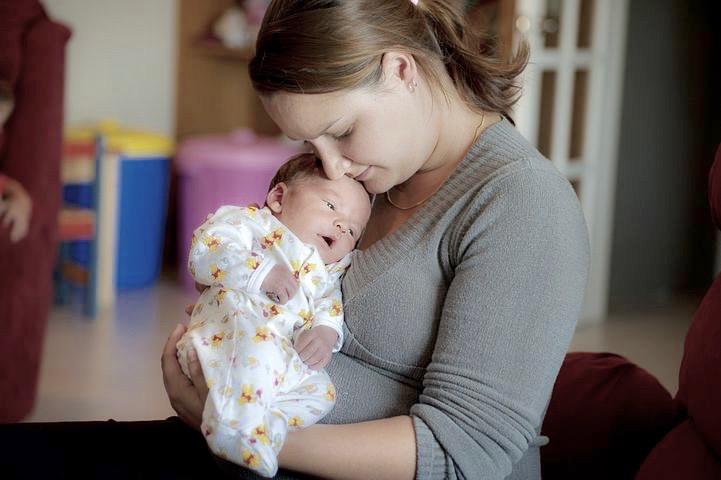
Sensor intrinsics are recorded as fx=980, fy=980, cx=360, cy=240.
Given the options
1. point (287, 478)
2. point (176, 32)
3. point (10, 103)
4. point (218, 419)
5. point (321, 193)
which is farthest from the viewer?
point (176, 32)

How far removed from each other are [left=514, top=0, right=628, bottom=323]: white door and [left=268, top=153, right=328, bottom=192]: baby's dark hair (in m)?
2.01

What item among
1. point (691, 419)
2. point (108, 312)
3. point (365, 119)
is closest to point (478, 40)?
point (365, 119)

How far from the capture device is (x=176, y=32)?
4.54 metres

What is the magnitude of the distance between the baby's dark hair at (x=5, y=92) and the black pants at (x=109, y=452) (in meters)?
1.67

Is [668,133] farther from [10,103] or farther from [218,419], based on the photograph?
[218,419]

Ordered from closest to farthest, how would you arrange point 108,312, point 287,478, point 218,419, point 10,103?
point 218,419, point 287,478, point 10,103, point 108,312

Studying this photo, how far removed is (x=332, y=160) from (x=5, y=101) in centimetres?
181

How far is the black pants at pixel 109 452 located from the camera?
49.2 inches

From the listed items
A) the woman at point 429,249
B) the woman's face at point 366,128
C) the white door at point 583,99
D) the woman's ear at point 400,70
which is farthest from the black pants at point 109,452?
the white door at point 583,99

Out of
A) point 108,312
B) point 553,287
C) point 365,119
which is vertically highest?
point 365,119

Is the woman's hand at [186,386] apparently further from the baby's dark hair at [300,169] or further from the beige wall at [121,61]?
the beige wall at [121,61]

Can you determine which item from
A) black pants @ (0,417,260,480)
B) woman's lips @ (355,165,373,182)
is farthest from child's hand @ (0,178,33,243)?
woman's lips @ (355,165,373,182)

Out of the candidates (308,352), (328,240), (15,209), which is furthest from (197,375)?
(15,209)

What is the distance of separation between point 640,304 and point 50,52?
2.56 metres
